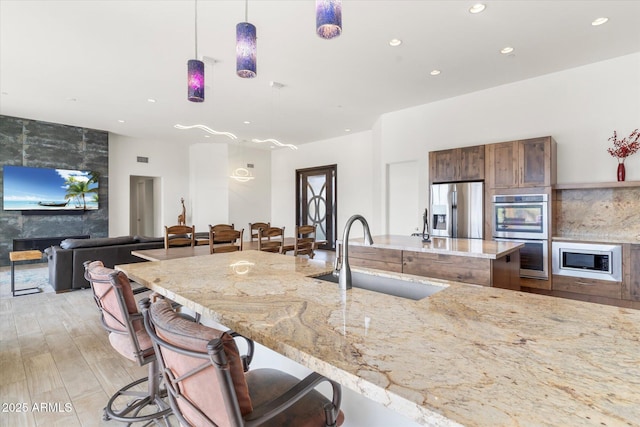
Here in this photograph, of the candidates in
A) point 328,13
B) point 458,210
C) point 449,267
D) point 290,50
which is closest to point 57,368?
point 328,13

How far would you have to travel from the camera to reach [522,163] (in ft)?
13.3

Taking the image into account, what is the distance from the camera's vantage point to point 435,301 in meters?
1.26

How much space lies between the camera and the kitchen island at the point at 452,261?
256 centimetres

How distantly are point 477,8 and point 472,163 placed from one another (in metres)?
2.11

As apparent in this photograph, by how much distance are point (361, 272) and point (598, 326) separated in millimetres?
1037

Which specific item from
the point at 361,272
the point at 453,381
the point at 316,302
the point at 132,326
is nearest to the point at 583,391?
the point at 453,381

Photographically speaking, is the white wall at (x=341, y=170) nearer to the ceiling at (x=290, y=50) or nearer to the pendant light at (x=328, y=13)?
the ceiling at (x=290, y=50)

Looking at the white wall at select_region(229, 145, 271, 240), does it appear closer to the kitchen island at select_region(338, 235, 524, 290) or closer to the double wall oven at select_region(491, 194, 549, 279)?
the kitchen island at select_region(338, 235, 524, 290)

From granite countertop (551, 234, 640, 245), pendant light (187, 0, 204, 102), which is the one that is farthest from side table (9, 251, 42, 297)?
granite countertop (551, 234, 640, 245)

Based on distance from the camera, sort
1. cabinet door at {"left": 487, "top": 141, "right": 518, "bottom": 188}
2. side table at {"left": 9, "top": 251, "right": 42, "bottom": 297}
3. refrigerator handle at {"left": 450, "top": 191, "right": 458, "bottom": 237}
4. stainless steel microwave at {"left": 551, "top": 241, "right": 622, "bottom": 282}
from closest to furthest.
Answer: stainless steel microwave at {"left": 551, "top": 241, "right": 622, "bottom": 282} → cabinet door at {"left": 487, "top": 141, "right": 518, "bottom": 188} → side table at {"left": 9, "top": 251, "right": 42, "bottom": 297} → refrigerator handle at {"left": 450, "top": 191, "right": 458, "bottom": 237}

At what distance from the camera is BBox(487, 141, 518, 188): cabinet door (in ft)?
13.5

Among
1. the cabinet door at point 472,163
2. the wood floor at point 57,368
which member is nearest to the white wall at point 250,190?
the wood floor at point 57,368

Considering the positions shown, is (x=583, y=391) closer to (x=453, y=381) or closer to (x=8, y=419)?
(x=453, y=381)

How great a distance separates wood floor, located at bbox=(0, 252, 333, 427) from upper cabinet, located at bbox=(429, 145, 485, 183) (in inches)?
171
